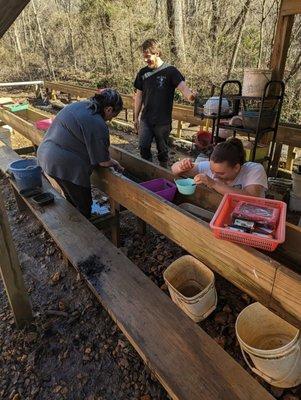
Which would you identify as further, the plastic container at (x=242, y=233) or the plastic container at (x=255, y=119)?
the plastic container at (x=255, y=119)

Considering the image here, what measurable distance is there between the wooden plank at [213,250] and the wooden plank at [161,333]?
14.0 inches

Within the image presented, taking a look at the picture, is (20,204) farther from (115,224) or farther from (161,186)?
(161,186)

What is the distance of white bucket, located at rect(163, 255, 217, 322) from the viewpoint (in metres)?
2.25

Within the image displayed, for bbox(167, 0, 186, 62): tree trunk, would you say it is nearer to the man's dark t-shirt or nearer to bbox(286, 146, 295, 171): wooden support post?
bbox(286, 146, 295, 171): wooden support post

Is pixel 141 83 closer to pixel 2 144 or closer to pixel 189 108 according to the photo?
pixel 189 108

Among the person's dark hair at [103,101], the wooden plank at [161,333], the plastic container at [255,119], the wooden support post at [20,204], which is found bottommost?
the wooden support post at [20,204]

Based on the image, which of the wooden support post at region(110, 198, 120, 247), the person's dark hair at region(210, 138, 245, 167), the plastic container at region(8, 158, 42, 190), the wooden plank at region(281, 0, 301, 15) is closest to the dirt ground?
the wooden support post at region(110, 198, 120, 247)

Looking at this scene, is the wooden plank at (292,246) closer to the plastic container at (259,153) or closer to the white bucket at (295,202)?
the white bucket at (295,202)

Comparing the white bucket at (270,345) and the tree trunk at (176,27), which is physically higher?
the tree trunk at (176,27)

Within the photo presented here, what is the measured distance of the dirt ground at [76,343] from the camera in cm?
204

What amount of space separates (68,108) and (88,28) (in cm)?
1411

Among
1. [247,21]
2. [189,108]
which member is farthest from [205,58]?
[189,108]

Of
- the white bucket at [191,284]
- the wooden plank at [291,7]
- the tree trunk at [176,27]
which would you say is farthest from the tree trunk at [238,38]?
the white bucket at [191,284]

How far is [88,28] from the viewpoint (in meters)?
14.7
